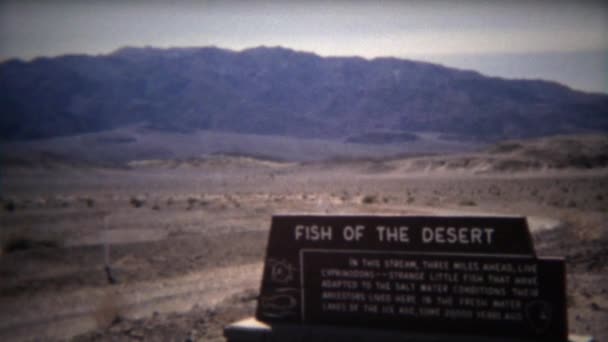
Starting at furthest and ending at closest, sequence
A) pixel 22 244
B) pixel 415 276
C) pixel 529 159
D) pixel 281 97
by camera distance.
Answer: pixel 281 97 < pixel 529 159 < pixel 22 244 < pixel 415 276

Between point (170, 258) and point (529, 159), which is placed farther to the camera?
point (529, 159)

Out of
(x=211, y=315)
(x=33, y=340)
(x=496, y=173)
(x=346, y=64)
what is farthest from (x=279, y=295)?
(x=346, y=64)

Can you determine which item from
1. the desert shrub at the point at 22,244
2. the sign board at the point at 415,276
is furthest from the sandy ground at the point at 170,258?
the sign board at the point at 415,276

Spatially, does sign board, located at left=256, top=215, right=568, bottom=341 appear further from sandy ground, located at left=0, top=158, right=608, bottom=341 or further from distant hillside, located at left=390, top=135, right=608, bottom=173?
distant hillside, located at left=390, top=135, right=608, bottom=173

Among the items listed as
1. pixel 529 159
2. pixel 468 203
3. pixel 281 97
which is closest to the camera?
pixel 468 203

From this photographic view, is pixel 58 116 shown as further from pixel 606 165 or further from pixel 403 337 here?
pixel 403 337

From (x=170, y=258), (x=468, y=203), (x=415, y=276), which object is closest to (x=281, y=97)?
(x=468, y=203)

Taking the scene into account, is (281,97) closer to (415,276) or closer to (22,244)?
(22,244)
